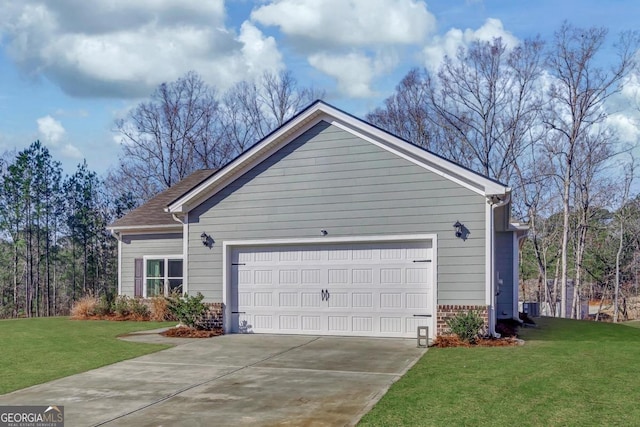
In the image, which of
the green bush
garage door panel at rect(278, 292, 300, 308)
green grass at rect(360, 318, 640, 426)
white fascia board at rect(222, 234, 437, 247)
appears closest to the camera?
green grass at rect(360, 318, 640, 426)

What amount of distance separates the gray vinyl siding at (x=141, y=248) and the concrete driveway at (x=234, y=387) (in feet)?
24.8

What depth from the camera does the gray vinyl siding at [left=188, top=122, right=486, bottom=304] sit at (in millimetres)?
12555

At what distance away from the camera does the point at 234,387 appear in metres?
8.24

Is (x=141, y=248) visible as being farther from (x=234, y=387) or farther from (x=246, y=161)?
(x=234, y=387)

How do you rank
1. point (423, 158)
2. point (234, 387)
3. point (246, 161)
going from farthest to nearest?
1. point (246, 161)
2. point (423, 158)
3. point (234, 387)

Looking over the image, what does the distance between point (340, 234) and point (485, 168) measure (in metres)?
20.1

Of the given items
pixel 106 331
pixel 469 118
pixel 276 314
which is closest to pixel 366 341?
pixel 276 314

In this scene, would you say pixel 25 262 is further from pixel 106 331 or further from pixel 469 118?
pixel 469 118

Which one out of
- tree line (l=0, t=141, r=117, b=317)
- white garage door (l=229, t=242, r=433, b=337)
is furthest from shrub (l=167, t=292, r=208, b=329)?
tree line (l=0, t=141, r=117, b=317)

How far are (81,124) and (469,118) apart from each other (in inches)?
781

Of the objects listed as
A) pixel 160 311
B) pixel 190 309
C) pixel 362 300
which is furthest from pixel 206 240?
pixel 362 300

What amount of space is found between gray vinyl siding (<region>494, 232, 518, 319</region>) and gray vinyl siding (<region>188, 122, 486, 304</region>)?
5.71 metres

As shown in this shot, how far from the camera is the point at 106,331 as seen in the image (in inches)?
587

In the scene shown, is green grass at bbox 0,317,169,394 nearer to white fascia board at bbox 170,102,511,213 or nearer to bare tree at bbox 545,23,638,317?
white fascia board at bbox 170,102,511,213
